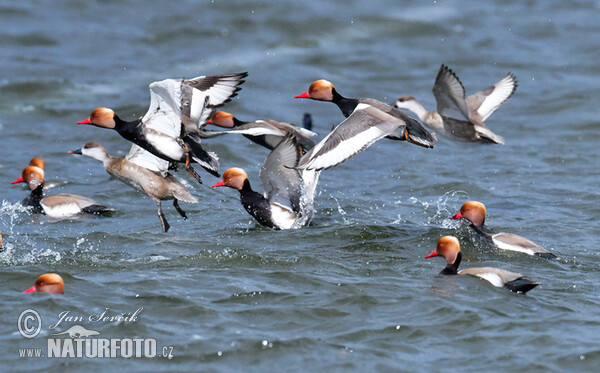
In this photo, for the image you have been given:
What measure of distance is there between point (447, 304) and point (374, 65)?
12949 millimetres

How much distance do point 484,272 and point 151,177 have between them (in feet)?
13.3

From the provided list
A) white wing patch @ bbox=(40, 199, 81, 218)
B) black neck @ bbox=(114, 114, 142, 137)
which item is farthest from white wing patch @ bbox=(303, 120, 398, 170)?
white wing patch @ bbox=(40, 199, 81, 218)

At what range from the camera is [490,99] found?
12.1 m

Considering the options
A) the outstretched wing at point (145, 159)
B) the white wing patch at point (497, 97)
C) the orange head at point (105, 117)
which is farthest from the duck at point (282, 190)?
the white wing patch at point (497, 97)

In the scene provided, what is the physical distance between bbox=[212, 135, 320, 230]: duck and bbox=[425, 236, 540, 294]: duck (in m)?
2.06

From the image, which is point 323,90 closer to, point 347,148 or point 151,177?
point 347,148

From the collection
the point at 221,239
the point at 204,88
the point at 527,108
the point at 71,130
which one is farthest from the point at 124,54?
the point at 221,239

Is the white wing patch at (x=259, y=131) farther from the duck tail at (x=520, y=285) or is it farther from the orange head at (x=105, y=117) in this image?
the duck tail at (x=520, y=285)

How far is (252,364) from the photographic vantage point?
5922 millimetres

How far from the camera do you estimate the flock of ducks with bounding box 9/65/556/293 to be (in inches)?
329

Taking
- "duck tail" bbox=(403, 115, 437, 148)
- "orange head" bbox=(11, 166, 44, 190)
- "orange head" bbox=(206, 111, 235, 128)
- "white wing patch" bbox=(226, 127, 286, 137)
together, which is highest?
"duck tail" bbox=(403, 115, 437, 148)

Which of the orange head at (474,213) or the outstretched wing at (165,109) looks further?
the orange head at (474,213)

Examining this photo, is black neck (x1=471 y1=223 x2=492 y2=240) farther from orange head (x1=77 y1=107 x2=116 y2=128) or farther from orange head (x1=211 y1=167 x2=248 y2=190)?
orange head (x1=77 y1=107 x2=116 y2=128)

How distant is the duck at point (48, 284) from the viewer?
691cm
